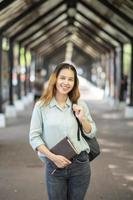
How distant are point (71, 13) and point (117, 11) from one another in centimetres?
638

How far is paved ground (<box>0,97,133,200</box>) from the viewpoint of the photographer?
26.6 ft

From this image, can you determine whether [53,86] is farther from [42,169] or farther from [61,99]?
[42,169]

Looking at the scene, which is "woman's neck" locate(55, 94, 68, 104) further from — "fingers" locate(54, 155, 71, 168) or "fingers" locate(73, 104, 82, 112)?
"fingers" locate(54, 155, 71, 168)

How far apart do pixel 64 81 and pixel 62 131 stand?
0.41 meters

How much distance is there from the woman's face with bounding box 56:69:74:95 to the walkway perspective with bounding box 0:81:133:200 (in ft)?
11.6

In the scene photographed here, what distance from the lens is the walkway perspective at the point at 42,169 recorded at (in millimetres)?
8102

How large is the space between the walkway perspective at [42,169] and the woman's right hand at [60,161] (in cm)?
357

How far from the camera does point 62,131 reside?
443 cm

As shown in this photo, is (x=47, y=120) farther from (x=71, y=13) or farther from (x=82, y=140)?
(x=71, y=13)

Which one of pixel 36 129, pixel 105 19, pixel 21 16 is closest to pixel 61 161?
pixel 36 129

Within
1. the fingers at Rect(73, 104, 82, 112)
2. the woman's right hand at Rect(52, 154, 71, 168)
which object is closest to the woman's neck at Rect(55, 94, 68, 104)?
the fingers at Rect(73, 104, 82, 112)

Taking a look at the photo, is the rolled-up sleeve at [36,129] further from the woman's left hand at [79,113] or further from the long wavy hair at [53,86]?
the woman's left hand at [79,113]

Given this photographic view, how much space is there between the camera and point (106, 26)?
23.7m

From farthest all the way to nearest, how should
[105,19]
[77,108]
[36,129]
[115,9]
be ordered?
[105,19], [115,9], [36,129], [77,108]
